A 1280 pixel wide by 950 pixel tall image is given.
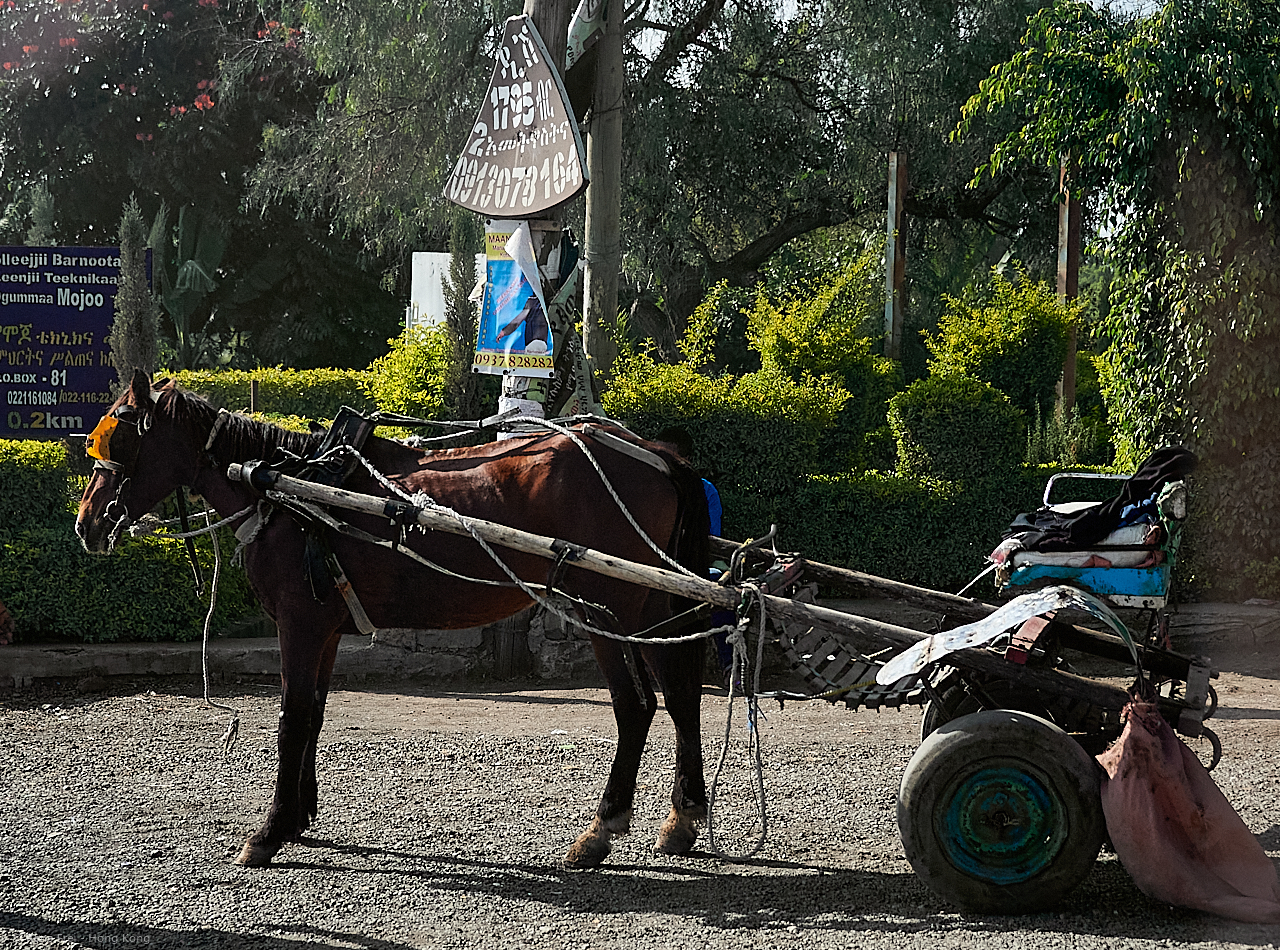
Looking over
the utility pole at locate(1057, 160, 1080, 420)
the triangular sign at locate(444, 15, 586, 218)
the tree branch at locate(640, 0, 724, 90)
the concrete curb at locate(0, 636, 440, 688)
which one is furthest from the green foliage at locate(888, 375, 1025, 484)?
the tree branch at locate(640, 0, 724, 90)

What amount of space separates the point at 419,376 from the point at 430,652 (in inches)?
102

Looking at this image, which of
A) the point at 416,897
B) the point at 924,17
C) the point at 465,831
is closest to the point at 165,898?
the point at 416,897

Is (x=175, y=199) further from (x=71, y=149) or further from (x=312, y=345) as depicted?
(x=312, y=345)

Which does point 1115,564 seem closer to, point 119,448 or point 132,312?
point 119,448

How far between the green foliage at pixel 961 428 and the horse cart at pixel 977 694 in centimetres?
457

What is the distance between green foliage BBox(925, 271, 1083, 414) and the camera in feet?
48.1

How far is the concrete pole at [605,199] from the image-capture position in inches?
353

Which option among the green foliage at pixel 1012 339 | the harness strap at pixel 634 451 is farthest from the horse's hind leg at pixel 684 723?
the green foliage at pixel 1012 339

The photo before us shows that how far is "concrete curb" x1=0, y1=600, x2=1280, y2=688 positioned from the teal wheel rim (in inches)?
174

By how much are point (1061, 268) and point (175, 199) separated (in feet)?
59.1

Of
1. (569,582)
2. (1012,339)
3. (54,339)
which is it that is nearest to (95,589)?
(54,339)

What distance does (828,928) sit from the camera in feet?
14.1

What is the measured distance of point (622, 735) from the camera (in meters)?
5.18

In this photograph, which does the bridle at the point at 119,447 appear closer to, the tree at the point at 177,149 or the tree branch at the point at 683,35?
the tree branch at the point at 683,35
